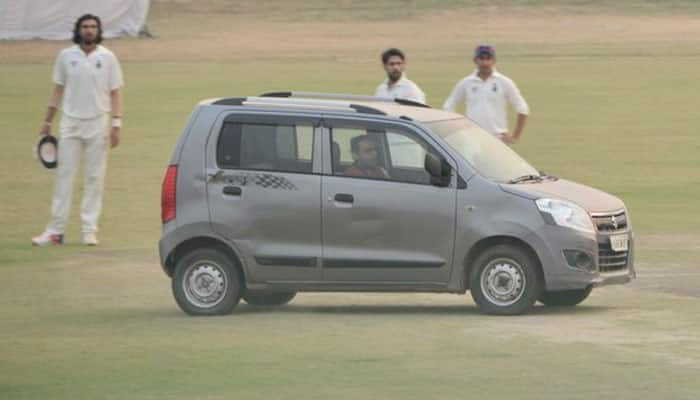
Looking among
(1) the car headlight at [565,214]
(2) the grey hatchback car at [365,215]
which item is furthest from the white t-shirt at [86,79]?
(1) the car headlight at [565,214]

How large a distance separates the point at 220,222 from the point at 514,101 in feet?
16.9

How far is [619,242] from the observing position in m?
13.4

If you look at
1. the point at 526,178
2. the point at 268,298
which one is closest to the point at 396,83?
the point at 268,298

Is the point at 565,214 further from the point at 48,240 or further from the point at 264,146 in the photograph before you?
the point at 48,240

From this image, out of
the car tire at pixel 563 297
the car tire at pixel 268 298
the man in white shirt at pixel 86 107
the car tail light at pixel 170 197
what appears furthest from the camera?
the man in white shirt at pixel 86 107

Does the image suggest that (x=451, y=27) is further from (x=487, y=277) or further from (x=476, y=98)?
(x=487, y=277)

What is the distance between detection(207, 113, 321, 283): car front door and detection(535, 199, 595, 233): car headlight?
65.0 inches

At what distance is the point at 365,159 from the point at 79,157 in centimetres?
525

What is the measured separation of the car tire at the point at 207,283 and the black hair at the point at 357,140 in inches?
48.3

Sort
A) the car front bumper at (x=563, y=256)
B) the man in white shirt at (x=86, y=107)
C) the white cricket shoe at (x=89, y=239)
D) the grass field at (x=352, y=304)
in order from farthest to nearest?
the white cricket shoe at (x=89, y=239)
the man in white shirt at (x=86, y=107)
the car front bumper at (x=563, y=256)
the grass field at (x=352, y=304)

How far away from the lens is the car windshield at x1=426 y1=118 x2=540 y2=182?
1358cm

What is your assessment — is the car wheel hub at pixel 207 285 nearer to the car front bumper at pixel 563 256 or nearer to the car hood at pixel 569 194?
the car hood at pixel 569 194

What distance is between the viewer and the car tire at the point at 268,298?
14328 mm

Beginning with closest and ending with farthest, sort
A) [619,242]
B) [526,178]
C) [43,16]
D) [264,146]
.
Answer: [619,242] < [264,146] < [526,178] < [43,16]
